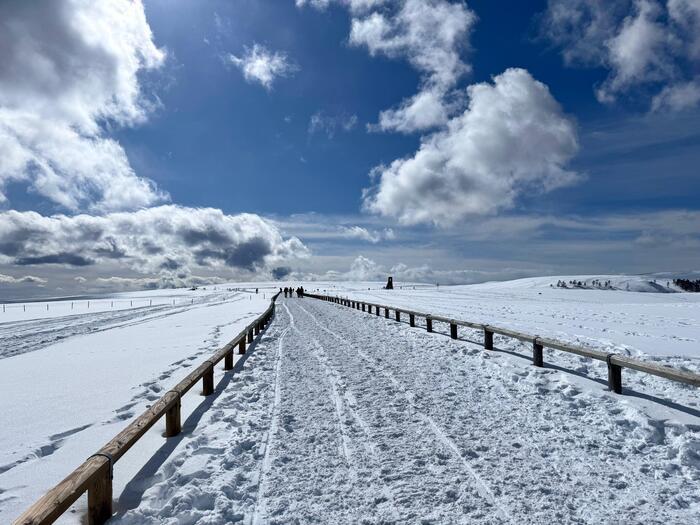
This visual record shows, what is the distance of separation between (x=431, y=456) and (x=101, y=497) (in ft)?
11.8

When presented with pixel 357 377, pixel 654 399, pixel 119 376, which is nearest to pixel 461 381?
pixel 357 377

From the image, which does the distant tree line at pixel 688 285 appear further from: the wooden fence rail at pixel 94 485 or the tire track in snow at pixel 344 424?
the wooden fence rail at pixel 94 485

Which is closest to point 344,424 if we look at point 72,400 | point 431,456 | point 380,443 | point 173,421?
point 380,443

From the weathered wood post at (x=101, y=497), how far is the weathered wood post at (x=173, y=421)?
80.7 inches

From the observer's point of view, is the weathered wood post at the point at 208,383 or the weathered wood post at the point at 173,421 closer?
the weathered wood post at the point at 173,421

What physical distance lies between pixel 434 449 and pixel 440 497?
3.82 feet

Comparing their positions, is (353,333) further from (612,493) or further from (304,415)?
(612,493)

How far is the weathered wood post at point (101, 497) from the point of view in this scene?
3.52 meters

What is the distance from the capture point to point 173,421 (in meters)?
5.84

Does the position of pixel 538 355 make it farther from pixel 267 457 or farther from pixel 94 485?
pixel 94 485

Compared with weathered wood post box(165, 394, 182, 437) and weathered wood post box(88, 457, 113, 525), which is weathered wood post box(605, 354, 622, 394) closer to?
weathered wood post box(165, 394, 182, 437)

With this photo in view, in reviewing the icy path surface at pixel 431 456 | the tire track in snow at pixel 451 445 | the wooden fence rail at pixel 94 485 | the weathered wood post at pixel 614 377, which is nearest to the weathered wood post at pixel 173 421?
the wooden fence rail at pixel 94 485

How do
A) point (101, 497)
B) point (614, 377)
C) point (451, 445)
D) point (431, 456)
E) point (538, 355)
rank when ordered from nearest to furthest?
point (101, 497), point (431, 456), point (451, 445), point (614, 377), point (538, 355)

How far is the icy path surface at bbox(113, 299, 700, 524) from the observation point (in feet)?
12.7
